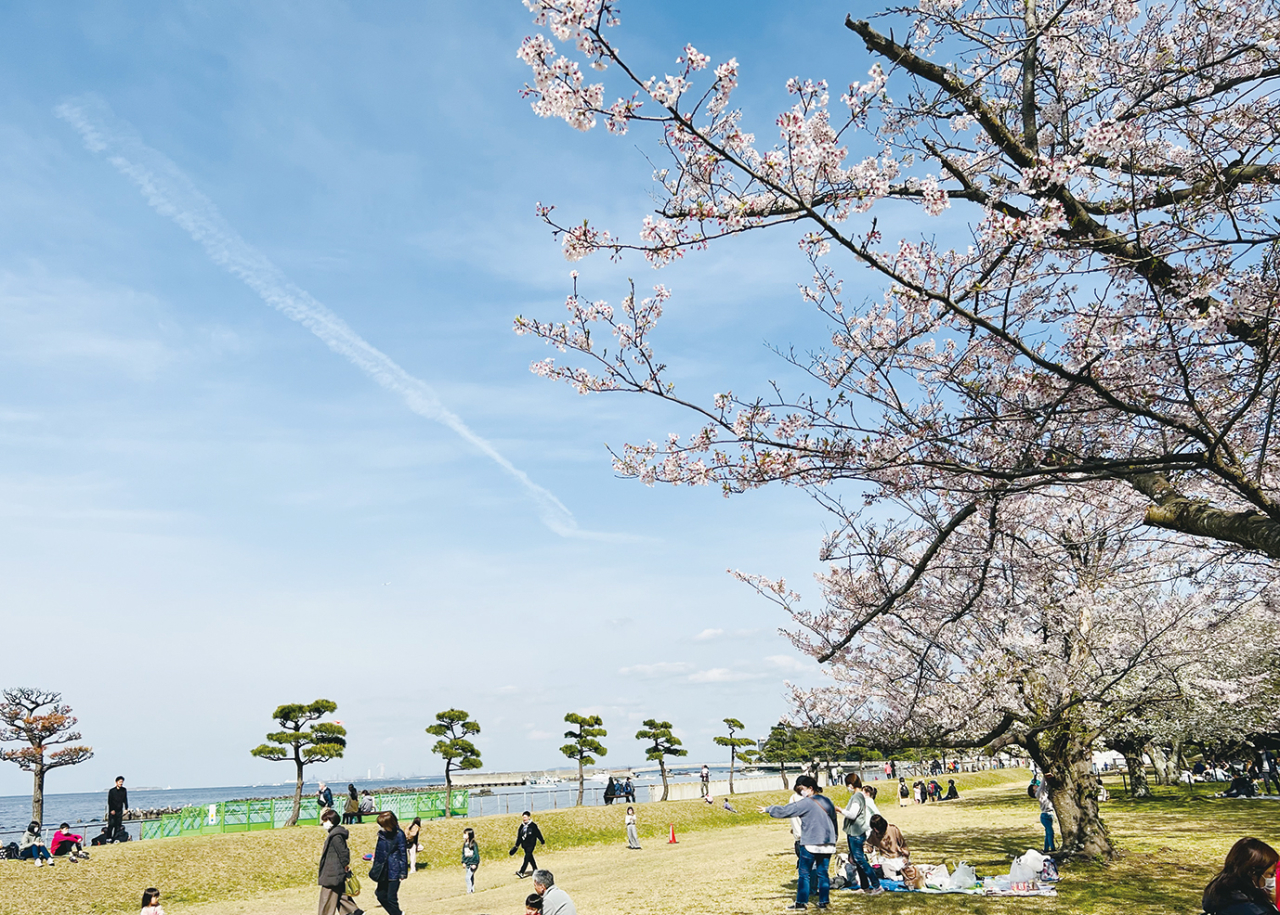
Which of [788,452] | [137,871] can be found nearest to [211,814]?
[137,871]

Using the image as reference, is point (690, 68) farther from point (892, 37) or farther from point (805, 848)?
point (805, 848)

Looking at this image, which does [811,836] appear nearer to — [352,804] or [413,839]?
[413,839]

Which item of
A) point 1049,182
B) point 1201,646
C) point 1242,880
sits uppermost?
point 1049,182

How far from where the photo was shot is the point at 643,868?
18625mm

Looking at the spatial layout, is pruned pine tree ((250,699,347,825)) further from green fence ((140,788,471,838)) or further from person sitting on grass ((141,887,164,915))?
person sitting on grass ((141,887,164,915))

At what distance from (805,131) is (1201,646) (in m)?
12.7

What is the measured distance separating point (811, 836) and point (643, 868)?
Result: 9977mm

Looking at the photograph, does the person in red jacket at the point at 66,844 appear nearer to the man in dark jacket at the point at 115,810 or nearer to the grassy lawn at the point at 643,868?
the grassy lawn at the point at 643,868

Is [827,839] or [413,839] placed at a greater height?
[827,839]

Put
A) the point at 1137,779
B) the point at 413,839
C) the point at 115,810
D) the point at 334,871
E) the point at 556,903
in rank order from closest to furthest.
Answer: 1. the point at 556,903
2. the point at 334,871
3. the point at 413,839
4. the point at 115,810
5. the point at 1137,779

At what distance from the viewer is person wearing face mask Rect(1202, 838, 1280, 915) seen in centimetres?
473

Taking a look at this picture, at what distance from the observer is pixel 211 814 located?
2448cm

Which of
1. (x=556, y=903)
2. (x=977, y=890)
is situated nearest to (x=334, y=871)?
(x=556, y=903)

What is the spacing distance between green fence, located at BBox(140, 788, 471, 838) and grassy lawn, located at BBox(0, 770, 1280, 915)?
2972mm
